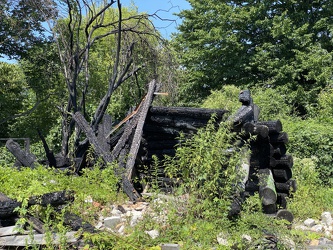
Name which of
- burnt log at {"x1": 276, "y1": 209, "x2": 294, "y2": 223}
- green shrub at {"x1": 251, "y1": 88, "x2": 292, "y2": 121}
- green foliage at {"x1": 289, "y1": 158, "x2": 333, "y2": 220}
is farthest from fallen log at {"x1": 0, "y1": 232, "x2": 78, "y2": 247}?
green shrub at {"x1": 251, "y1": 88, "x2": 292, "y2": 121}

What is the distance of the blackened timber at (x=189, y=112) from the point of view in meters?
7.77

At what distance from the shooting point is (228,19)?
75.4 feet

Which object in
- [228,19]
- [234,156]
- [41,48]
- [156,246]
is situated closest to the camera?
[156,246]

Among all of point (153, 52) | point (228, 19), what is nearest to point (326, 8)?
point (228, 19)

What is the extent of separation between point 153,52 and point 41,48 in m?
6.35

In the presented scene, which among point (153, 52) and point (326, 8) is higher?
point (326, 8)

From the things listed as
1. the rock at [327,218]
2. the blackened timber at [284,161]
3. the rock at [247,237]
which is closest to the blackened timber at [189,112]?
the blackened timber at [284,161]

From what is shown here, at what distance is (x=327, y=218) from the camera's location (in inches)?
A: 315

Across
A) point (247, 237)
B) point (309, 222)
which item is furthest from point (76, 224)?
point (309, 222)

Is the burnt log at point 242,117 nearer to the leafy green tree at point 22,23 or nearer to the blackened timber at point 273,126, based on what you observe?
the blackened timber at point 273,126

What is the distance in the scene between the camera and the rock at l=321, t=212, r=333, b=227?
7906 millimetres

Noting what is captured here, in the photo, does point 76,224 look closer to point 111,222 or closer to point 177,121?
point 111,222

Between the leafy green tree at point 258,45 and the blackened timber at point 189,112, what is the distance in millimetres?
13280

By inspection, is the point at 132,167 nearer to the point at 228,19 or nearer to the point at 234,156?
the point at 234,156
